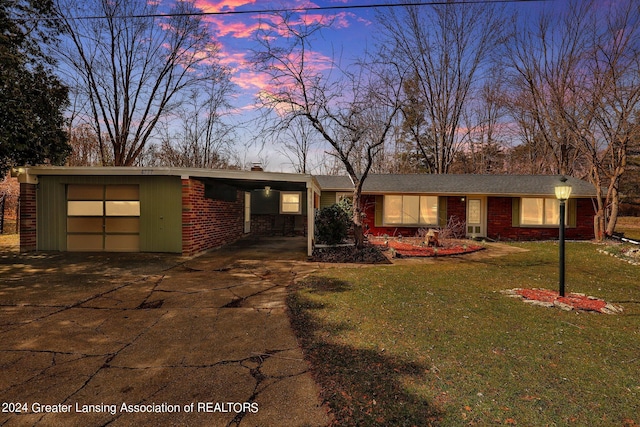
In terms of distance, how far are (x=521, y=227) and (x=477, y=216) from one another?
219cm

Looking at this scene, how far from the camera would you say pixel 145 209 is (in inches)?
384

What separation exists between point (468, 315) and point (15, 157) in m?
14.8

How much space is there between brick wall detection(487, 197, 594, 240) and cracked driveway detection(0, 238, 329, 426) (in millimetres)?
13103

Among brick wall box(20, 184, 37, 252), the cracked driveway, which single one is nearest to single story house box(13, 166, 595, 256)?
brick wall box(20, 184, 37, 252)

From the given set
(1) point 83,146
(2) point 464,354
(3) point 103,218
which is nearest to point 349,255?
(2) point 464,354

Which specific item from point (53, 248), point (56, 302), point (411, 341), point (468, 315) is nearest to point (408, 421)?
point (411, 341)

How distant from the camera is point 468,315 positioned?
15.9 feet

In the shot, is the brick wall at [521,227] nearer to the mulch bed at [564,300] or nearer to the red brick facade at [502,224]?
the red brick facade at [502,224]

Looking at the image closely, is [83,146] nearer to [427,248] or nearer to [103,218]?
A: [103,218]

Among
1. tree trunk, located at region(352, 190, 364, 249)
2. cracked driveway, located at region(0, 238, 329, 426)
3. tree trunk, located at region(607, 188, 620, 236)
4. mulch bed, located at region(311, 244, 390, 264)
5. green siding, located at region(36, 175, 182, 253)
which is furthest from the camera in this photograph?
tree trunk, located at region(607, 188, 620, 236)

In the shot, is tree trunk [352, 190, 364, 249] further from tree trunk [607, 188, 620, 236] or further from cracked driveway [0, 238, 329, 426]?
tree trunk [607, 188, 620, 236]

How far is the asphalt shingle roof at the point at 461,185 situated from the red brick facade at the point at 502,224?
20.9 inches

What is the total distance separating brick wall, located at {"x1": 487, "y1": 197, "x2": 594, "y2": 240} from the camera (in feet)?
50.0

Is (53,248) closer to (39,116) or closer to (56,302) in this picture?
(39,116)
